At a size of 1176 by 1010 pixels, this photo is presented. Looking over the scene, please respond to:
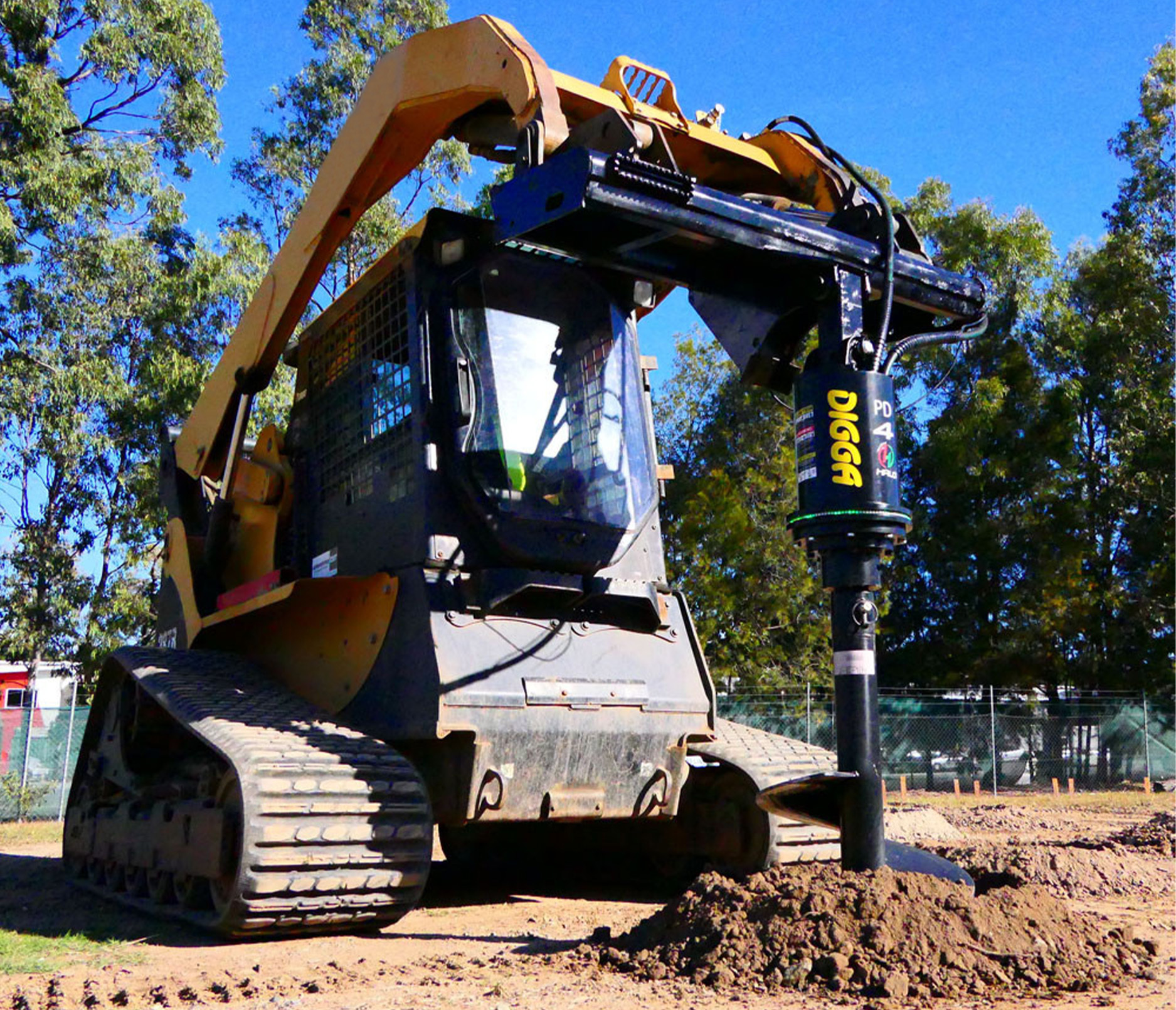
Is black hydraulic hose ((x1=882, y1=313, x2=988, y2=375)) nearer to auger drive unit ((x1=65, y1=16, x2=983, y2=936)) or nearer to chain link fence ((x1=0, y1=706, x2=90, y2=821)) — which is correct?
auger drive unit ((x1=65, y1=16, x2=983, y2=936))

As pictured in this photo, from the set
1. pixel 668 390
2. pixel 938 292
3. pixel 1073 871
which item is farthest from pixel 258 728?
pixel 668 390

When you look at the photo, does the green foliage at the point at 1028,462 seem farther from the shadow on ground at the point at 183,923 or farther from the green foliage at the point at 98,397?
the shadow on ground at the point at 183,923

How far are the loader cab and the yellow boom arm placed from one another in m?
0.52

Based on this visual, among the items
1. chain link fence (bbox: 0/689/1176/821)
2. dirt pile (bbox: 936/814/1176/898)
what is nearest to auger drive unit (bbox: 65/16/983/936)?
dirt pile (bbox: 936/814/1176/898)

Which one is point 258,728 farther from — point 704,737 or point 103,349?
point 103,349

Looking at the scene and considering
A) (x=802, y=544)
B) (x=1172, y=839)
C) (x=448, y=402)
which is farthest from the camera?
(x=1172, y=839)

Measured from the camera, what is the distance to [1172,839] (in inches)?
368

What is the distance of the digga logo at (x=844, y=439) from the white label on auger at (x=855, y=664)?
23.7 inches

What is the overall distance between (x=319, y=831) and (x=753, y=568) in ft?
64.2

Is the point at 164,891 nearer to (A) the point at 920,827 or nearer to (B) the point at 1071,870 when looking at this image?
(B) the point at 1071,870

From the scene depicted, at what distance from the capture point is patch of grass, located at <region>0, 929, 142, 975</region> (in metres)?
4.75

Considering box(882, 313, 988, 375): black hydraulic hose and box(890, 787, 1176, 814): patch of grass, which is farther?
box(890, 787, 1176, 814): patch of grass

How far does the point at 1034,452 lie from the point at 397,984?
25.9 metres

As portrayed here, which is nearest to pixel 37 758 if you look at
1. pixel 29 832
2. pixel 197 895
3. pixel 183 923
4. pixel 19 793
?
pixel 19 793
